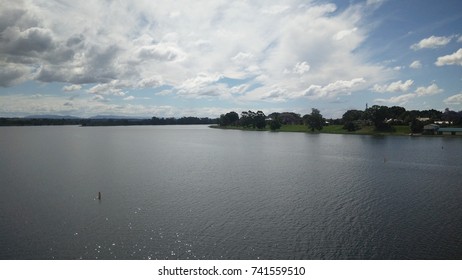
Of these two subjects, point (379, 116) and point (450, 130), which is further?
point (379, 116)

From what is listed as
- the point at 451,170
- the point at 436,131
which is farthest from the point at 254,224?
the point at 436,131

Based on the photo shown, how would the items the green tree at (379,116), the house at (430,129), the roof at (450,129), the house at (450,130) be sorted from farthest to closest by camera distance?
the green tree at (379,116) < the house at (430,129) < the house at (450,130) < the roof at (450,129)

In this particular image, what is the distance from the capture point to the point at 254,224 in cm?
3347

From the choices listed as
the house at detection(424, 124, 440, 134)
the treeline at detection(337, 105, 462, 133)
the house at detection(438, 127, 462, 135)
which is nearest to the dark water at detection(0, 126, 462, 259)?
the house at detection(438, 127, 462, 135)

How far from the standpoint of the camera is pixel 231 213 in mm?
37031

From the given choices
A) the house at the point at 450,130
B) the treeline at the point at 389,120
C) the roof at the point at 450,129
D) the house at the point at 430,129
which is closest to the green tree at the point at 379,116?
the treeline at the point at 389,120

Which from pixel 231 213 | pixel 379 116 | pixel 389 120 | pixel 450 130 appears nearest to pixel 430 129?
pixel 450 130

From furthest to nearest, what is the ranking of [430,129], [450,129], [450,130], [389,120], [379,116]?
[389,120]
[379,116]
[430,129]
[450,129]
[450,130]

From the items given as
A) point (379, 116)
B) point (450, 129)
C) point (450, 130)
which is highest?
point (379, 116)

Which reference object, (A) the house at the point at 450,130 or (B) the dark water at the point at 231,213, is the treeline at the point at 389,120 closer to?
(A) the house at the point at 450,130

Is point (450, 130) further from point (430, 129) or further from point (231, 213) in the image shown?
point (231, 213)

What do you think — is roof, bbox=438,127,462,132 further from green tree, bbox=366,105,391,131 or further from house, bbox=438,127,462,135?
green tree, bbox=366,105,391,131

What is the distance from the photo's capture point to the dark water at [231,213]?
2753 centimetres

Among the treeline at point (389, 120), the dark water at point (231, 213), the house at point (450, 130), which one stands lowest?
the dark water at point (231, 213)
